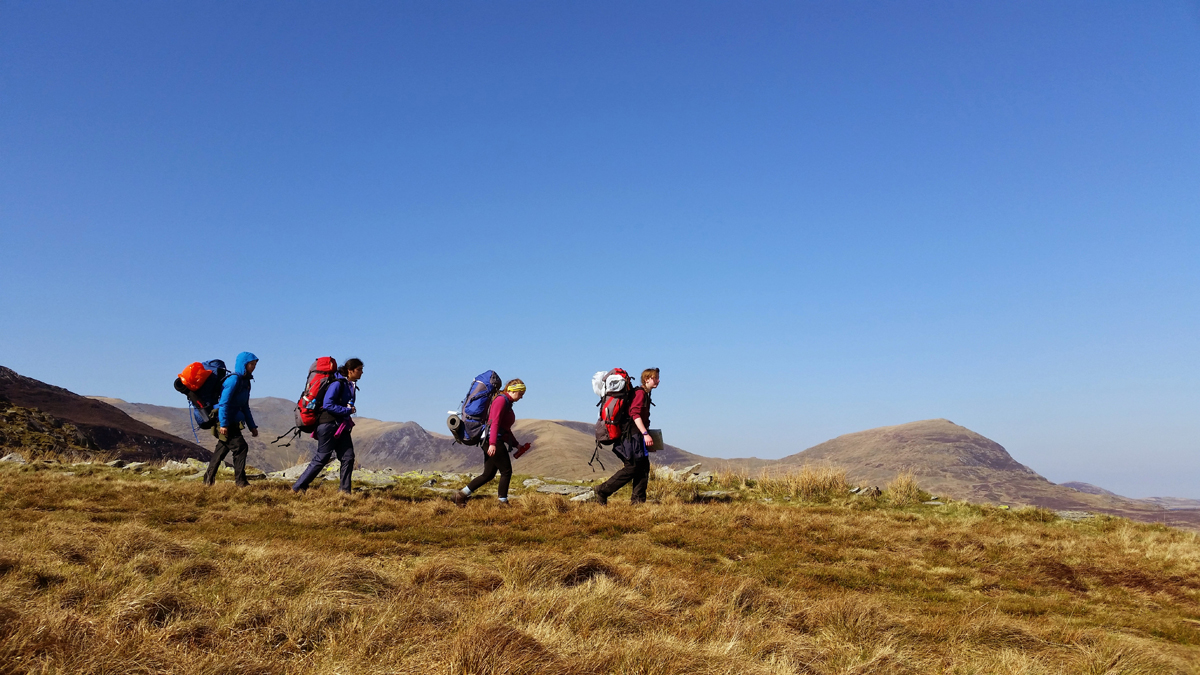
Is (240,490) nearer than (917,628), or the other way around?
(917,628)

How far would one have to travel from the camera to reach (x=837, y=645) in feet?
13.8

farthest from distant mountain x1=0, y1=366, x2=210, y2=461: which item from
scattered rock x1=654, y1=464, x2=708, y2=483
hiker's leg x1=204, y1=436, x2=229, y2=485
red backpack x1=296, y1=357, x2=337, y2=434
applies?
red backpack x1=296, y1=357, x2=337, y2=434

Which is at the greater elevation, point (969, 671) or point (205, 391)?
point (205, 391)

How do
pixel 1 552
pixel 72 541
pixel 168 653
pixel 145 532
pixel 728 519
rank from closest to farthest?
pixel 168 653 → pixel 1 552 → pixel 72 541 → pixel 145 532 → pixel 728 519

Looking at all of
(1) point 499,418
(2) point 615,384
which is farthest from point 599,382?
(1) point 499,418

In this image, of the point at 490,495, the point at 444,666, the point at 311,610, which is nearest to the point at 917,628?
the point at 444,666

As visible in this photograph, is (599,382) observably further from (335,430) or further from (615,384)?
(335,430)

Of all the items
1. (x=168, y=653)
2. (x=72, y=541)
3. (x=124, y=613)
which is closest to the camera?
(x=168, y=653)

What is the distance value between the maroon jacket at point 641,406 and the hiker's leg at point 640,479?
1.99 ft

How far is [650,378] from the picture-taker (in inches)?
427

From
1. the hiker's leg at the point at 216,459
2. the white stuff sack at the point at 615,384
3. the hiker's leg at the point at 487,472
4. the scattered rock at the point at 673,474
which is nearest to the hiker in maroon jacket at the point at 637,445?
the white stuff sack at the point at 615,384

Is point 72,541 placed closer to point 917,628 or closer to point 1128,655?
point 917,628

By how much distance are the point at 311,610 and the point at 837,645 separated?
320 centimetres

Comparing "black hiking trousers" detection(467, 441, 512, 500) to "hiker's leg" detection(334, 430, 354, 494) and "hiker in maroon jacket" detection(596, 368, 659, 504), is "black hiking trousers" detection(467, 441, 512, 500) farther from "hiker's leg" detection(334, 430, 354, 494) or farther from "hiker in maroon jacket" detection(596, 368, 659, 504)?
"hiker's leg" detection(334, 430, 354, 494)
